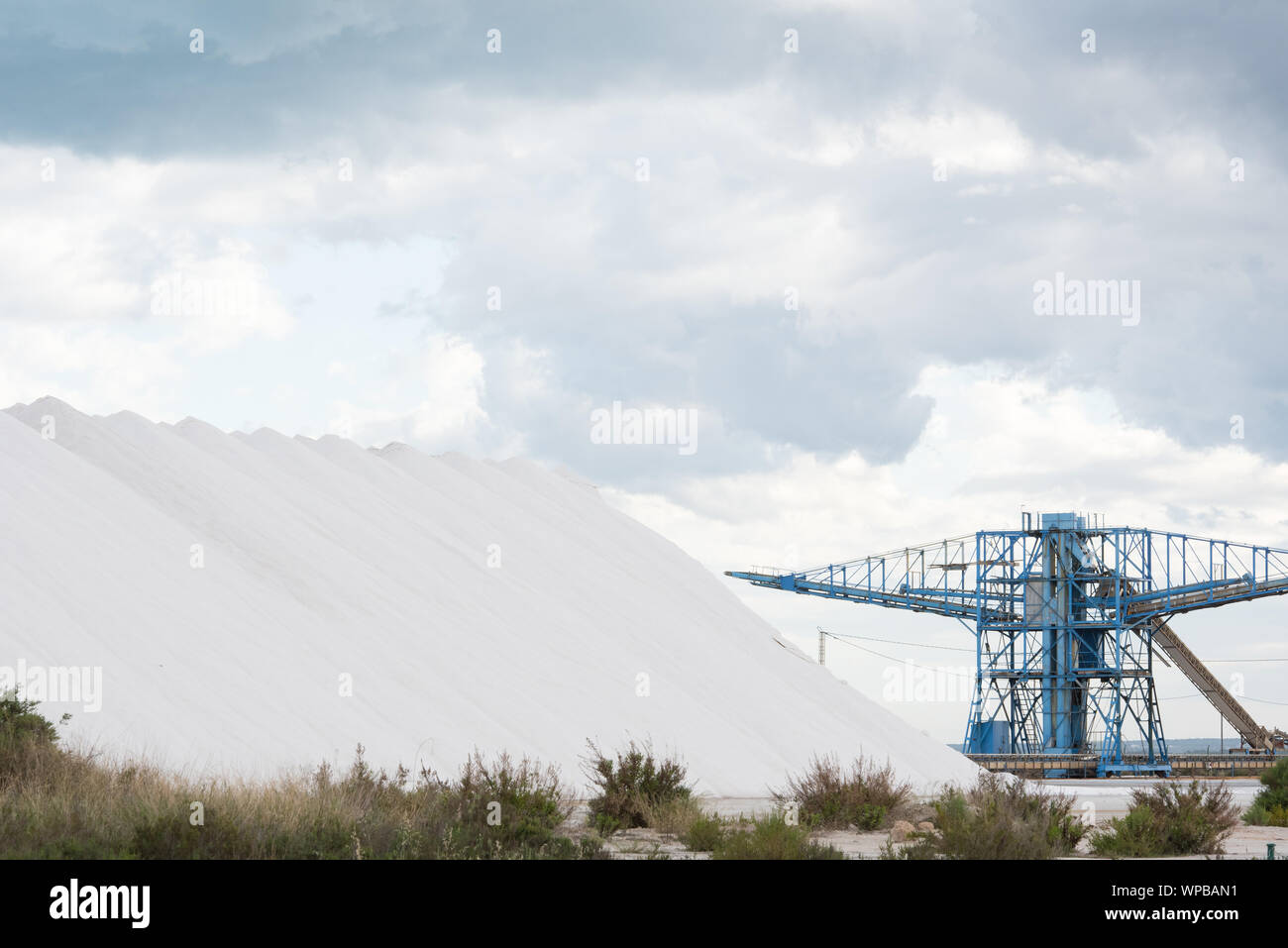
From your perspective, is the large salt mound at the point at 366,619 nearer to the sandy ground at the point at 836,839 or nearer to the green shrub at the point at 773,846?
the sandy ground at the point at 836,839

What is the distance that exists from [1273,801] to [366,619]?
17.7m

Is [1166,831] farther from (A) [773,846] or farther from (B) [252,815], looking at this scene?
(B) [252,815]

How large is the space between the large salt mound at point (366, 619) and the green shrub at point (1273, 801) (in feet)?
23.1

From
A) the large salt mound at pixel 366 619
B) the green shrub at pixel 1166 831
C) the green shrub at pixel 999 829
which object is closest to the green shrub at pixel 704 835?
the green shrub at pixel 999 829

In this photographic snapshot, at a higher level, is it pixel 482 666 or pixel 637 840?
pixel 482 666

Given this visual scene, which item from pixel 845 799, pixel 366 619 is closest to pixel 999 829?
pixel 845 799

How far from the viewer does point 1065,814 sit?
16125 mm

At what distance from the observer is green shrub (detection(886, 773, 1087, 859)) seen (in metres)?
13.2

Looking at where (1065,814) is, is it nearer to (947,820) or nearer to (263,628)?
(947,820)

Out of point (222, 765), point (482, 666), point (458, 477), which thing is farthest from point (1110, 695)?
point (222, 765)

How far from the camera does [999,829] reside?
1340 centimetres

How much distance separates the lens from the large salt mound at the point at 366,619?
68.1 feet

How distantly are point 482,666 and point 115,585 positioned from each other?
7.50 metres

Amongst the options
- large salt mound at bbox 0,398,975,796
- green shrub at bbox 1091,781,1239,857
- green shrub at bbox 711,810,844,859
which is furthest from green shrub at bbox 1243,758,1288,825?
green shrub at bbox 711,810,844,859
